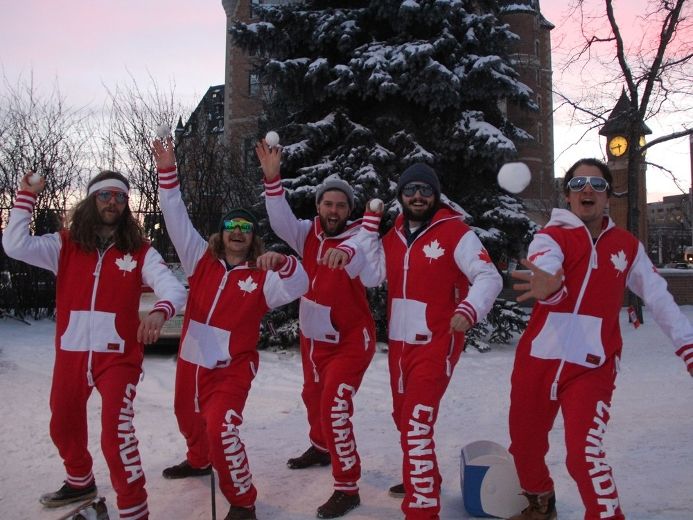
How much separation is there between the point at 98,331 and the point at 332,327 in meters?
1.62

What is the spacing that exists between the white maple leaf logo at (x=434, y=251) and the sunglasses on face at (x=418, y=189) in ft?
1.29

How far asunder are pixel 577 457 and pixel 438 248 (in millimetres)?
1472

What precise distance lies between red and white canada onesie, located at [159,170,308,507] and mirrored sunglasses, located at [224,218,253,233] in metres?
0.24

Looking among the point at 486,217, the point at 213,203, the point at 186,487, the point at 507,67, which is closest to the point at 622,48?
the point at 507,67

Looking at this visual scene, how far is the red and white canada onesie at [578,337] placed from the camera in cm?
340

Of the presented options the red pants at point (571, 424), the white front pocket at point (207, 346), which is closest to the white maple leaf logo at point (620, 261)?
the red pants at point (571, 424)

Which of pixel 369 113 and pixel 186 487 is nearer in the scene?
pixel 186 487

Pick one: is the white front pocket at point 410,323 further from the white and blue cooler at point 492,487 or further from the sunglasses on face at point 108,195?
the sunglasses on face at point 108,195

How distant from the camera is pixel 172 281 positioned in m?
4.02

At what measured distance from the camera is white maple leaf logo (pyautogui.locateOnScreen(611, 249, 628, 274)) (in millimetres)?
3590

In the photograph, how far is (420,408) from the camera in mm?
3770

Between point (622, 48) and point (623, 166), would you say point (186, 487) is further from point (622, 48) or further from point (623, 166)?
point (623, 166)

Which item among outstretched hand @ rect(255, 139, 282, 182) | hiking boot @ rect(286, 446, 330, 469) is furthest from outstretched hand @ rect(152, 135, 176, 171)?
hiking boot @ rect(286, 446, 330, 469)

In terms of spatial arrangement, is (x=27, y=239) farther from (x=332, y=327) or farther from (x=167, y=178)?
A: (x=332, y=327)
